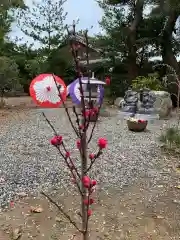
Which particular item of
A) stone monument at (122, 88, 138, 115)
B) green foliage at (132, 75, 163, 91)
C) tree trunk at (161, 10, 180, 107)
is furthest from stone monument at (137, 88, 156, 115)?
tree trunk at (161, 10, 180, 107)

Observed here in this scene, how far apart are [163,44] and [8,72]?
494 centimetres

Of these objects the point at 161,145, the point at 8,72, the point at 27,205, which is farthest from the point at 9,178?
the point at 8,72

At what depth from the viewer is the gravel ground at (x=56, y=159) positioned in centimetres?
281

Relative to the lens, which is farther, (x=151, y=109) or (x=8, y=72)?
(x=8, y=72)

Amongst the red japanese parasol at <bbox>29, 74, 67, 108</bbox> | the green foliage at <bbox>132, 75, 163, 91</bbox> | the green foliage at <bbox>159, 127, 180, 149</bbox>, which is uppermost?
the red japanese parasol at <bbox>29, 74, 67, 108</bbox>

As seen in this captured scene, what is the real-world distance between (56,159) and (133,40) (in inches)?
272

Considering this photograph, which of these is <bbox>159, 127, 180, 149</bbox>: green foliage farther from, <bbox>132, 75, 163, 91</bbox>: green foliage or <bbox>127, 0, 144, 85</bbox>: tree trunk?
<bbox>127, 0, 144, 85</bbox>: tree trunk

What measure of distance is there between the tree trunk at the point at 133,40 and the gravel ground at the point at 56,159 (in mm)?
4286

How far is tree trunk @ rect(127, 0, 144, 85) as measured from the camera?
9.45 metres

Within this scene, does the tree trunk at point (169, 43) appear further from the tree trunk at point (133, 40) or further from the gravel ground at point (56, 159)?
the gravel ground at point (56, 159)

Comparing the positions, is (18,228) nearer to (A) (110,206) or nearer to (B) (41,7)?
(A) (110,206)

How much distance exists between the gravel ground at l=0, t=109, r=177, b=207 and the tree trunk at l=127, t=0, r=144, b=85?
4.29 meters

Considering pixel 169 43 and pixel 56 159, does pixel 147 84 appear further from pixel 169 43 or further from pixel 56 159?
pixel 56 159

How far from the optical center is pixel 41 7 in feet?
36.6
